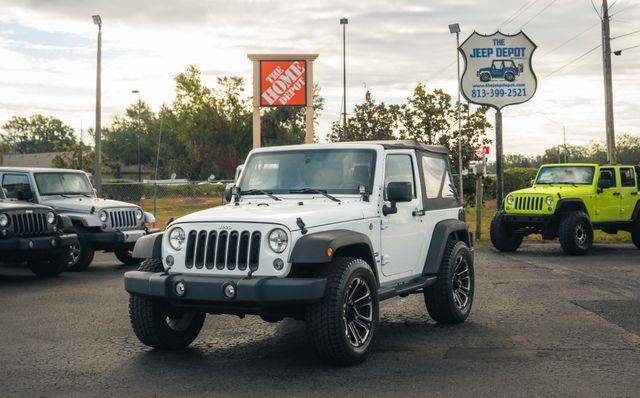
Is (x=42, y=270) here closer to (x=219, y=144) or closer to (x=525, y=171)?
(x=525, y=171)

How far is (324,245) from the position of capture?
247 inches

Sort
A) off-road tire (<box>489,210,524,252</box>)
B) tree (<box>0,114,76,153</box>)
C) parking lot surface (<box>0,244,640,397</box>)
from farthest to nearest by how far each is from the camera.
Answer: tree (<box>0,114,76,153</box>)
off-road tire (<box>489,210,524,252</box>)
parking lot surface (<box>0,244,640,397</box>)

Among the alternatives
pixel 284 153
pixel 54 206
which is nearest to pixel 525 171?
pixel 54 206

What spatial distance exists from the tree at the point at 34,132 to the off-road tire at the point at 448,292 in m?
138

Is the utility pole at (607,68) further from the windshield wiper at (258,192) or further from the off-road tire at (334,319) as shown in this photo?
the off-road tire at (334,319)

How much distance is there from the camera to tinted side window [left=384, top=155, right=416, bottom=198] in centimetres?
781

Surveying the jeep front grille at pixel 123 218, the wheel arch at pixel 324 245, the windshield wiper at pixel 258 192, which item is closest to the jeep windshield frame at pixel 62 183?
the jeep front grille at pixel 123 218

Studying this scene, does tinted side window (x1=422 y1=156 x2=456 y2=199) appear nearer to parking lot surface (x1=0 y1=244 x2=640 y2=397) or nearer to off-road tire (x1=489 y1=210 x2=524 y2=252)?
parking lot surface (x1=0 y1=244 x2=640 y2=397)

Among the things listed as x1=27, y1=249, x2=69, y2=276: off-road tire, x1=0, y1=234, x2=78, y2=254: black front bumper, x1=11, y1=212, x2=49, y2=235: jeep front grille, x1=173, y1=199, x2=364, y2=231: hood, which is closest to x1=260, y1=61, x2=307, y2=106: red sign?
x1=27, y1=249, x2=69, y2=276: off-road tire

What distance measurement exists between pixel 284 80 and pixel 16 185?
1381 cm

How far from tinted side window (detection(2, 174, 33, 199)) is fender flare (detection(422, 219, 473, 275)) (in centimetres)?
861

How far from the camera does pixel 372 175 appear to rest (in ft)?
24.9

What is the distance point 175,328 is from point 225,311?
108 centimetres

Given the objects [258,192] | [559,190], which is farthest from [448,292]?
[559,190]
